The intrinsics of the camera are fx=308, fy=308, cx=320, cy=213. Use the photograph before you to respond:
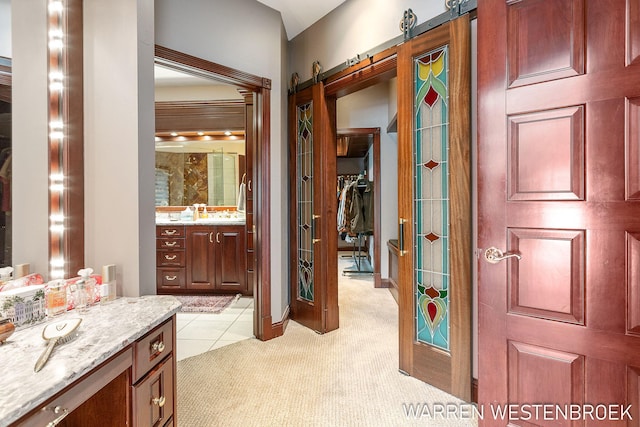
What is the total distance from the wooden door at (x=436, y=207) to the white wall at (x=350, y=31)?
25 cm

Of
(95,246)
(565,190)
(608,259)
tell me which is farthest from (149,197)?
(608,259)

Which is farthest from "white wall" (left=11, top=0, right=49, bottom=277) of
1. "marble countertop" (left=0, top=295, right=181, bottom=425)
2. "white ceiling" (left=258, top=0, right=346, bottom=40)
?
"white ceiling" (left=258, top=0, right=346, bottom=40)

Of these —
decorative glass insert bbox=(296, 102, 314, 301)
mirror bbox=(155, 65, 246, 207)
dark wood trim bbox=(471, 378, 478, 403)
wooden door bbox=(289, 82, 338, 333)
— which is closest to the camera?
dark wood trim bbox=(471, 378, 478, 403)

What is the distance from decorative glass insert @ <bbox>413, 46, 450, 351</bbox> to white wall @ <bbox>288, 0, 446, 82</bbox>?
0.38 m

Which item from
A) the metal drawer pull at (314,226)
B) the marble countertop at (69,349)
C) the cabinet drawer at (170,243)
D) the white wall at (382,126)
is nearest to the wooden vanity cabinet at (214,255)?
the cabinet drawer at (170,243)

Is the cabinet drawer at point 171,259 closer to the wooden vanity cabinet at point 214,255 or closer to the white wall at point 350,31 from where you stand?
the wooden vanity cabinet at point 214,255

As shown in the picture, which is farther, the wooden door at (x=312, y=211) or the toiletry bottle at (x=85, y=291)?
the wooden door at (x=312, y=211)

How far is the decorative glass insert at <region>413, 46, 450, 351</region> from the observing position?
1945mm

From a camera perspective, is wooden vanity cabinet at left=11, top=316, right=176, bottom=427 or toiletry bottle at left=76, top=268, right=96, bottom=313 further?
toiletry bottle at left=76, top=268, right=96, bottom=313

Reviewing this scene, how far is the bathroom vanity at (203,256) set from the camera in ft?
13.3

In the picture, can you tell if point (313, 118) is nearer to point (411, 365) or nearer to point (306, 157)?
point (306, 157)

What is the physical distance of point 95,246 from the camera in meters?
1.46

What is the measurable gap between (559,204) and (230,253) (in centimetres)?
359

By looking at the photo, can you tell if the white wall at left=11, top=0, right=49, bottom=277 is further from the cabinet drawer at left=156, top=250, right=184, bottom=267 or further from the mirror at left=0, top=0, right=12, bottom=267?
the cabinet drawer at left=156, top=250, right=184, bottom=267
